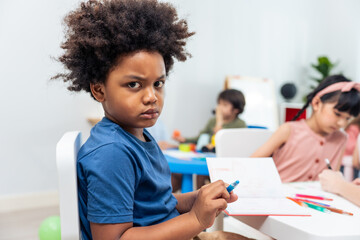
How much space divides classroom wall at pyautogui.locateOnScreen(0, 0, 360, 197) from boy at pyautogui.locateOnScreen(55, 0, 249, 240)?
49.3 inches

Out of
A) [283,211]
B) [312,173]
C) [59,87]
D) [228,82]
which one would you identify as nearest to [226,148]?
[312,173]

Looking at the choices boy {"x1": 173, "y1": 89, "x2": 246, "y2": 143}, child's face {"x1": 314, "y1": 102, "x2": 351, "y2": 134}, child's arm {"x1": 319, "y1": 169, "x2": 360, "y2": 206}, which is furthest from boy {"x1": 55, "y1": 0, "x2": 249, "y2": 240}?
boy {"x1": 173, "y1": 89, "x2": 246, "y2": 143}

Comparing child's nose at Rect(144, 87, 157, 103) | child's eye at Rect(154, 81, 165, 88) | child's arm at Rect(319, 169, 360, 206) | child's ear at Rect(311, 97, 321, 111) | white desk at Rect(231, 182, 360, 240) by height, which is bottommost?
child's arm at Rect(319, 169, 360, 206)

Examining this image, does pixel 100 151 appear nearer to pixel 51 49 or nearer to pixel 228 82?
pixel 51 49

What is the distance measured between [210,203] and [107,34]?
1.43 ft

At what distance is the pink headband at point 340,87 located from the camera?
1.57 metres

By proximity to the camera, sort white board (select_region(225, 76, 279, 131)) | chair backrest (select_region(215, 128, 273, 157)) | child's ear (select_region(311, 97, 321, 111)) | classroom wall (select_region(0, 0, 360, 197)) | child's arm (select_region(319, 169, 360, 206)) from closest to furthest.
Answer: child's arm (select_region(319, 169, 360, 206))
chair backrest (select_region(215, 128, 273, 157))
child's ear (select_region(311, 97, 321, 111))
classroom wall (select_region(0, 0, 360, 197))
white board (select_region(225, 76, 279, 131))

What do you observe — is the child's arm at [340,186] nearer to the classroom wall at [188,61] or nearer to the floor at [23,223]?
the classroom wall at [188,61]

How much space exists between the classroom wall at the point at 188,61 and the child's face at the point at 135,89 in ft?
4.29

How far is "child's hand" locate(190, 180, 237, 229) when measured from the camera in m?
0.74

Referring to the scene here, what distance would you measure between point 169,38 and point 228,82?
334 centimetres

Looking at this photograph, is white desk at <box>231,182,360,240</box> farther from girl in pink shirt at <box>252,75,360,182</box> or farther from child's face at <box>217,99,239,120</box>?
child's face at <box>217,99,239,120</box>

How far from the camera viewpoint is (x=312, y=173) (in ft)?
5.30

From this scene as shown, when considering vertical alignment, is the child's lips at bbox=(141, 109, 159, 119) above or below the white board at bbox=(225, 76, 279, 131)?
above
